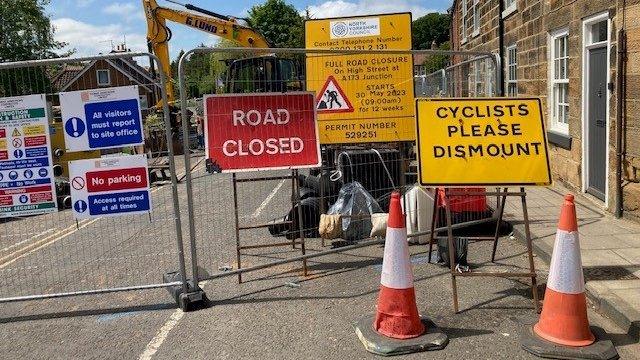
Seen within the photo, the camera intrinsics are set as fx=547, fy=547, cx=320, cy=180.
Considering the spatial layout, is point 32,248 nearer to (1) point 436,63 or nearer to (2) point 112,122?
(2) point 112,122

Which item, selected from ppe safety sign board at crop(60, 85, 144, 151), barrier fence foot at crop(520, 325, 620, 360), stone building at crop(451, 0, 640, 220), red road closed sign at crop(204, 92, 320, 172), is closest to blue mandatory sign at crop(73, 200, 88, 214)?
ppe safety sign board at crop(60, 85, 144, 151)

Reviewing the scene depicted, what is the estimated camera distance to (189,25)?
1627cm

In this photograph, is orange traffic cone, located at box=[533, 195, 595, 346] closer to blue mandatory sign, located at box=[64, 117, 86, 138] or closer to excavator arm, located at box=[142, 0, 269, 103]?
blue mandatory sign, located at box=[64, 117, 86, 138]

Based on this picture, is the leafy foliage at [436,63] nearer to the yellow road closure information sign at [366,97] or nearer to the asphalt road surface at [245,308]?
the yellow road closure information sign at [366,97]

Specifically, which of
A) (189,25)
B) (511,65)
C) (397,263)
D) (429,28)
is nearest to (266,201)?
(397,263)

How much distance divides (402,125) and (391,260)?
345 centimetres

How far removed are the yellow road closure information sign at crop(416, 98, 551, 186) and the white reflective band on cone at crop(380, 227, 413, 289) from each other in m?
0.76

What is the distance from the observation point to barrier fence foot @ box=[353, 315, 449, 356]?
152 inches

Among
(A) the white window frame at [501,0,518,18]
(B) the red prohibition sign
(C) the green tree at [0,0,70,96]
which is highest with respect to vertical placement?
(C) the green tree at [0,0,70,96]

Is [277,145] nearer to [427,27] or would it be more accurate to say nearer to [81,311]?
[81,311]

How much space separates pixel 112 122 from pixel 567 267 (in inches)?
152

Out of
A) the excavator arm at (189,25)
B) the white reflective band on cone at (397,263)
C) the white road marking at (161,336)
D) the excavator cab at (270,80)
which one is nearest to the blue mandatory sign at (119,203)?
the white road marking at (161,336)

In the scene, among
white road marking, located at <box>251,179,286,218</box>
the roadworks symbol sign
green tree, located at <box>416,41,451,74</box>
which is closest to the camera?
the roadworks symbol sign

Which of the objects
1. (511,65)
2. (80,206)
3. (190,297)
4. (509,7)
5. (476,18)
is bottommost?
(190,297)
